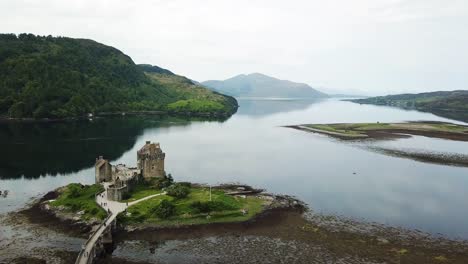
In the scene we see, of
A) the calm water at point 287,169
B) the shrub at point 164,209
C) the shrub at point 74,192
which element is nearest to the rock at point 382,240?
the calm water at point 287,169

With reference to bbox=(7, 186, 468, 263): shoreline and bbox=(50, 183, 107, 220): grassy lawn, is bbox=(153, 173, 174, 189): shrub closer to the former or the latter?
bbox=(50, 183, 107, 220): grassy lawn

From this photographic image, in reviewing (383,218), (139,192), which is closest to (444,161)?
(383,218)

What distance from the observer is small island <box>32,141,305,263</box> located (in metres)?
76.2

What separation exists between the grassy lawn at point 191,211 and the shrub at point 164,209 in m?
0.59

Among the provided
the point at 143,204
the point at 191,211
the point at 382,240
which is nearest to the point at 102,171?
the point at 143,204

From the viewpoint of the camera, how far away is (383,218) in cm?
8650

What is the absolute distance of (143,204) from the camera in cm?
8231

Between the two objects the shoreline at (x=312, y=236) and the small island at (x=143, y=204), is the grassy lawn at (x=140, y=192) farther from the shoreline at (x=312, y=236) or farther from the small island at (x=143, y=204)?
the shoreline at (x=312, y=236)

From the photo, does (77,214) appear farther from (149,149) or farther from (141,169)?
(149,149)

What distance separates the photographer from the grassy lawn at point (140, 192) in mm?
86269

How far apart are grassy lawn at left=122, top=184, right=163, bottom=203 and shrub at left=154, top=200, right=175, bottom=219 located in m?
7.77

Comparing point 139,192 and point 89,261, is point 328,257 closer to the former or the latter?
point 89,261

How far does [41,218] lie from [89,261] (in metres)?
24.6

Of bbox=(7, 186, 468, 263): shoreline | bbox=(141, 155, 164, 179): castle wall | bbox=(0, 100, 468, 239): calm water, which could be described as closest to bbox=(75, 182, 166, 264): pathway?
bbox=(7, 186, 468, 263): shoreline
